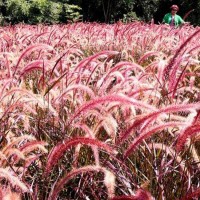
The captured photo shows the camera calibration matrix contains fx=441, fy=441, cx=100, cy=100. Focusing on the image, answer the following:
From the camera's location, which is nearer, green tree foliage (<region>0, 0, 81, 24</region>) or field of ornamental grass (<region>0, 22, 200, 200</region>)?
field of ornamental grass (<region>0, 22, 200, 200</region>)

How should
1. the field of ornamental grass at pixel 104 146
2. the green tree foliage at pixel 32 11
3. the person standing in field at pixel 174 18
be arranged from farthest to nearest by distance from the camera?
the green tree foliage at pixel 32 11, the person standing in field at pixel 174 18, the field of ornamental grass at pixel 104 146

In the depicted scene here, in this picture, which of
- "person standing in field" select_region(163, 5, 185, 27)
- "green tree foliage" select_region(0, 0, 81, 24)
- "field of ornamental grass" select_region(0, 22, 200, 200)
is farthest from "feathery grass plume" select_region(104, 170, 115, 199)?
"green tree foliage" select_region(0, 0, 81, 24)

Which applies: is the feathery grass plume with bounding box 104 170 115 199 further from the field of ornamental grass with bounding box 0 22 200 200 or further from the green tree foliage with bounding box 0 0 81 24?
the green tree foliage with bounding box 0 0 81 24

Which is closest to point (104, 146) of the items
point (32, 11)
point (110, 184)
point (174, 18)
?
point (110, 184)

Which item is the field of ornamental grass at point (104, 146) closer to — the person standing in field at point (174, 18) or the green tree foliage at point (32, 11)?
→ the person standing in field at point (174, 18)

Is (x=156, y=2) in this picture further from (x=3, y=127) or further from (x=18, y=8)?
(x=3, y=127)

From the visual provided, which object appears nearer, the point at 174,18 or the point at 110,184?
the point at 110,184

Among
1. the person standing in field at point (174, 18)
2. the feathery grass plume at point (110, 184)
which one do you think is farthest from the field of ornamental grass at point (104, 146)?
the person standing in field at point (174, 18)

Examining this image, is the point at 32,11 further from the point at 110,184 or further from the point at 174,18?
the point at 110,184

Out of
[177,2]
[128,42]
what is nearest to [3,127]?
[128,42]

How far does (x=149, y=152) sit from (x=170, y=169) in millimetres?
105

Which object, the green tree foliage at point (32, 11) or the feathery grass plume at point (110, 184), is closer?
the feathery grass plume at point (110, 184)

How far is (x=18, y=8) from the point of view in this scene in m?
16.7

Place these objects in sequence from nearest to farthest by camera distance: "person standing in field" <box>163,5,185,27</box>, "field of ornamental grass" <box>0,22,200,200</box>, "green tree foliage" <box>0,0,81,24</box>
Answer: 1. "field of ornamental grass" <box>0,22,200,200</box>
2. "person standing in field" <box>163,5,185,27</box>
3. "green tree foliage" <box>0,0,81,24</box>
